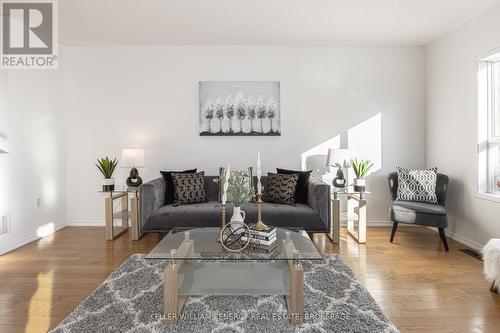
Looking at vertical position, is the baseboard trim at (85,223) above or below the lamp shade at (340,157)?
below

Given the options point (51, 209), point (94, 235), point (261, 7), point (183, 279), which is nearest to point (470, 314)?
point (183, 279)

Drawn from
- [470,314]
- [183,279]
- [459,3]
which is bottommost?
[470,314]

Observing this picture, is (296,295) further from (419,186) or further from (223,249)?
(419,186)

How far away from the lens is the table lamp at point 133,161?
12.8ft

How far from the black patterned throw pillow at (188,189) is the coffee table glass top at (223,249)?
1.16m

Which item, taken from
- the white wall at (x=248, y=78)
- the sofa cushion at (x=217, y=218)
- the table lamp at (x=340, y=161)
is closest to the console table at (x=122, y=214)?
the sofa cushion at (x=217, y=218)

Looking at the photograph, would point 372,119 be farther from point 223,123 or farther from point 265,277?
point 265,277

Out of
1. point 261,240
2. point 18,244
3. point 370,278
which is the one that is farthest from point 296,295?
point 18,244

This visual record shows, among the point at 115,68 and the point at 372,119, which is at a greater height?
the point at 115,68

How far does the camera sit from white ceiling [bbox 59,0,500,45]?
10.3 ft

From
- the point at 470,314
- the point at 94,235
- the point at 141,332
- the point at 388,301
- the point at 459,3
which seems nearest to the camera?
the point at 141,332

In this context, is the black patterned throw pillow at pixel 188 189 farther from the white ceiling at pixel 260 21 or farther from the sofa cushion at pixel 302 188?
the white ceiling at pixel 260 21

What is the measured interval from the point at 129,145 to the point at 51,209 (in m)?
1.32

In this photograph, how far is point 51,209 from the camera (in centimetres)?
410
